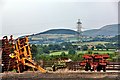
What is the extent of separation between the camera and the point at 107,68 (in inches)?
601

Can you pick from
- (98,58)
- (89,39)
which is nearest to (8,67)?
(98,58)

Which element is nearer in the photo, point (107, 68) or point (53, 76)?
point (53, 76)

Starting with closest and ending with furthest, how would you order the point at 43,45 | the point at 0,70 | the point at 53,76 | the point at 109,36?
the point at 53,76, the point at 0,70, the point at 43,45, the point at 109,36

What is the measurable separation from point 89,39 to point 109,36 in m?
1.93

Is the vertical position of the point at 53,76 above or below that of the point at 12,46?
below

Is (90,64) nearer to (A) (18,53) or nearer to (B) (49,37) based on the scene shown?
(A) (18,53)

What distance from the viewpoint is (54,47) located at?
77.2 ft

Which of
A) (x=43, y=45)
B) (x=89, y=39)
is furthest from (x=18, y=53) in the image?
(x=89, y=39)

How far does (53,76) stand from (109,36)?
1543 centimetres

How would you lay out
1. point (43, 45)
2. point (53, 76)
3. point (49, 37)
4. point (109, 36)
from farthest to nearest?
point (109, 36), point (49, 37), point (43, 45), point (53, 76)

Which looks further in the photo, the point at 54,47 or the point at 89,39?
the point at 89,39

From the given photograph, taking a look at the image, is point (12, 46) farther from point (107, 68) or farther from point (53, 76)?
point (107, 68)

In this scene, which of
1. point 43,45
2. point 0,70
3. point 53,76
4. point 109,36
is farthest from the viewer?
point 109,36

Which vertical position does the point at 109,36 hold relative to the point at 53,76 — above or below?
above
